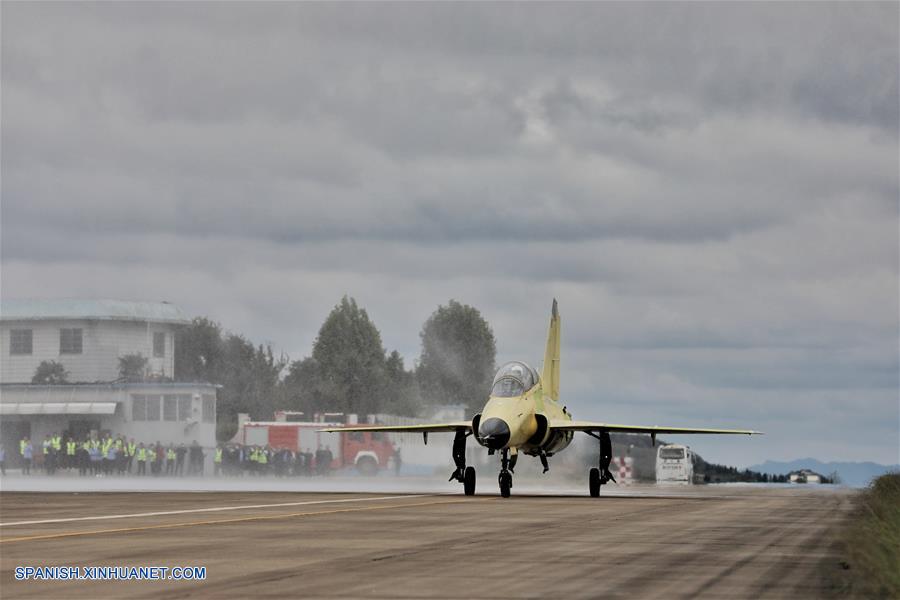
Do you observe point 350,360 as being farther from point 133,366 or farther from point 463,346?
point 133,366

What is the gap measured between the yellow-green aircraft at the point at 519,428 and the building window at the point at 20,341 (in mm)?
66254

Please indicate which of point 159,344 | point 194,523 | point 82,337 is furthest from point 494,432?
point 159,344

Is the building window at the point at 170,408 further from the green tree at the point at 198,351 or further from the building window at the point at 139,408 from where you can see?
the green tree at the point at 198,351

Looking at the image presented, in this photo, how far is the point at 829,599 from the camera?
12500 millimetres

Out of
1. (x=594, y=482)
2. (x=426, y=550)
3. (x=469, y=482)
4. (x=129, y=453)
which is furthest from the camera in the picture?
(x=129, y=453)

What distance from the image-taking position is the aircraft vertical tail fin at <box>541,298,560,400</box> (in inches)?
1850

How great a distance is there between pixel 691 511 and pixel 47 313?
3288 inches

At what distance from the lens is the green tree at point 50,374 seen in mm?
97562

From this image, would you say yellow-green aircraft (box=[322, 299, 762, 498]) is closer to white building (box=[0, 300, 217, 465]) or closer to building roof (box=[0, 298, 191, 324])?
white building (box=[0, 300, 217, 465])

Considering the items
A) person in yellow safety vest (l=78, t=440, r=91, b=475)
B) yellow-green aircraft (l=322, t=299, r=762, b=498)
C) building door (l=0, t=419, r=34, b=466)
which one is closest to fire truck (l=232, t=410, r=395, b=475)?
building door (l=0, t=419, r=34, b=466)

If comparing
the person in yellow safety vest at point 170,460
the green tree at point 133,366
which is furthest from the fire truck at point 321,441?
the green tree at point 133,366

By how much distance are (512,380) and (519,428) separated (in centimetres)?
140

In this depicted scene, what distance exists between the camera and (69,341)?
10431 centimetres

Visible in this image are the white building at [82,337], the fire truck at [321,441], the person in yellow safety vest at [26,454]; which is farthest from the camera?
the white building at [82,337]
